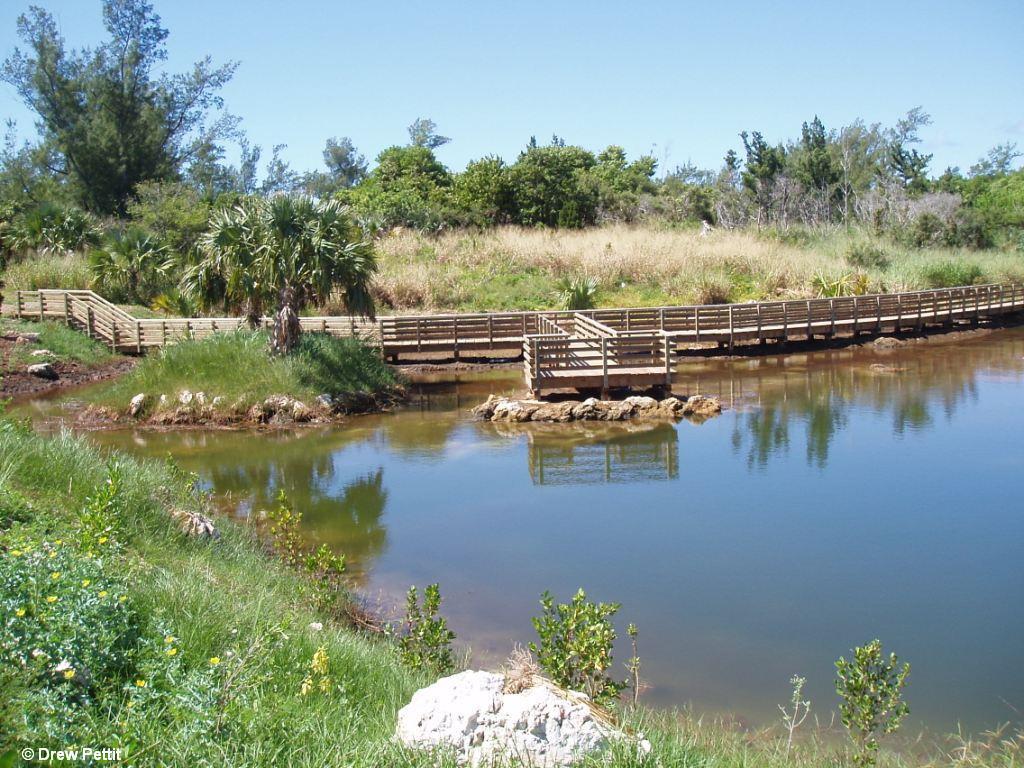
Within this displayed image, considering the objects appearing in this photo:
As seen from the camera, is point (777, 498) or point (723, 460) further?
point (723, 460)

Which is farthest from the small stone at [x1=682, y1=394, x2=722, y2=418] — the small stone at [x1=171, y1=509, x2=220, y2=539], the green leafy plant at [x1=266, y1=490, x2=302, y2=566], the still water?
the small stone at [x1=171, y1=509, x2=220, y2=539]

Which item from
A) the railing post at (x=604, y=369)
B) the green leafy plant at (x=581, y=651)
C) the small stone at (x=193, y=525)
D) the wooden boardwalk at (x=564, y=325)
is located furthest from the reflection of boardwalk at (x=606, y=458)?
the green leafy plant at (x=581, y=651)

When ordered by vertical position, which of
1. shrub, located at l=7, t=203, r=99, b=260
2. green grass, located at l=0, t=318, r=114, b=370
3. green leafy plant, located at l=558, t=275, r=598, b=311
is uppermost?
shrub, located at l=7, t=203, r=99, b=260

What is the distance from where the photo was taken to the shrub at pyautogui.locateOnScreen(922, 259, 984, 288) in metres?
36.5

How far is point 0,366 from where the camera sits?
23484 mm

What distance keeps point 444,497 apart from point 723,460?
4.69 metres

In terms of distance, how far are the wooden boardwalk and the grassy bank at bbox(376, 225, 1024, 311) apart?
Answer: 3575 mm

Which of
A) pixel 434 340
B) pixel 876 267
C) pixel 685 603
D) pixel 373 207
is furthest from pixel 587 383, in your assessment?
pixel 373 207

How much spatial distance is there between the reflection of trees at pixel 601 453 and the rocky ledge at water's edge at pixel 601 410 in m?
0.48

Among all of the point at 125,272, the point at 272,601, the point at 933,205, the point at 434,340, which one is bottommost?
the point at 272,601

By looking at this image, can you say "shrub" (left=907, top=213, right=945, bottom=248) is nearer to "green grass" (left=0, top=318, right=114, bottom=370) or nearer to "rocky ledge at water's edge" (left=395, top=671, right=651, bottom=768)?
"green grass" (left=0, top=318, right=114, bottom=370)

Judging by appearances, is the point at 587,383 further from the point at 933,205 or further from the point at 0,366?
the point at 933,205

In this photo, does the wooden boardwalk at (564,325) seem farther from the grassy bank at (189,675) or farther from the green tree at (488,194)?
the green tree at (488,194)

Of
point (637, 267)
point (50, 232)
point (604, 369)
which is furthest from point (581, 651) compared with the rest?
point (50, 232)
